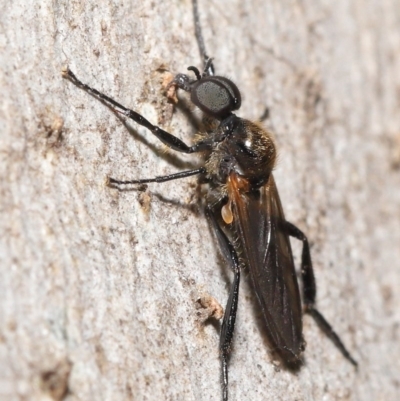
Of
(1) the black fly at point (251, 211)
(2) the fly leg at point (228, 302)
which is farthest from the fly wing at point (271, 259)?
(2) the fly leg at point (228, 302)

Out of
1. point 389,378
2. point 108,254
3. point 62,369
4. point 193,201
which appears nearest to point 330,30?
point 193,201

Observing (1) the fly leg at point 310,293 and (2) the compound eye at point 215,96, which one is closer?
(2) the compound eye at point 215,96

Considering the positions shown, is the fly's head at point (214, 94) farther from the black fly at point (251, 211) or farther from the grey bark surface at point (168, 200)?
the grey bark surface at point (168, 200)

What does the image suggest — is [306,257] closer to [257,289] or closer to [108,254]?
[257,289]

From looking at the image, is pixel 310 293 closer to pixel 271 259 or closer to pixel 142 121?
pixel 271 259

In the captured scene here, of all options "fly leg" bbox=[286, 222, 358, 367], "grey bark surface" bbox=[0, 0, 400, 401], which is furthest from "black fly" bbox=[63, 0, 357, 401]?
"grey bark surface" bbox=[0, 0, 400, 401]

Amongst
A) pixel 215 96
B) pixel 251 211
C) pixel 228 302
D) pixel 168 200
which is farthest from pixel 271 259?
pixel 215 96
